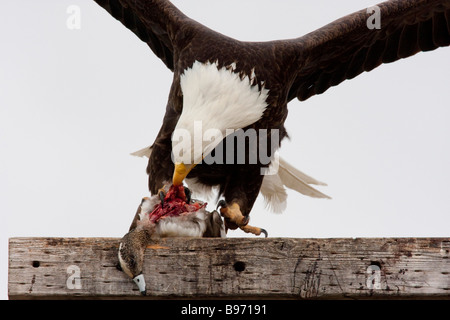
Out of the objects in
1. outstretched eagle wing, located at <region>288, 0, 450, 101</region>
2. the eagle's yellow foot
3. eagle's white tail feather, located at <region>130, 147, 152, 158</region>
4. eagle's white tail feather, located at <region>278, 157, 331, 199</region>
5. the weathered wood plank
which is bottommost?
the weathered wood plank

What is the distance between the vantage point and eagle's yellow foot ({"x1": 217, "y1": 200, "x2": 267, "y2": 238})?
3830mm

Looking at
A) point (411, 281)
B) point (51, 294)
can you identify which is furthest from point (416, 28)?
point (51, 294)

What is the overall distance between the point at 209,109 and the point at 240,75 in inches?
9.3

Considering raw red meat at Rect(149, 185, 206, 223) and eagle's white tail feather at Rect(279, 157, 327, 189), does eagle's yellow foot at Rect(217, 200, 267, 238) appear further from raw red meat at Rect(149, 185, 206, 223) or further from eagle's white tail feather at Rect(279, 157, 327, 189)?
eagle's white tail feather at Rect(279, 157, 327, 189)

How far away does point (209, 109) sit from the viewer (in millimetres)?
3551

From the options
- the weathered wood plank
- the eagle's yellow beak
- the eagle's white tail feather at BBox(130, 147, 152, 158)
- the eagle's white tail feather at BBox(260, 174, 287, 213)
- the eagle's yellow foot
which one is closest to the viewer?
the weathered wood plank

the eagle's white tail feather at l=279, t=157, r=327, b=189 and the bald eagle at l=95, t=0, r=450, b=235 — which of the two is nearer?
the bald eagle at l=95, t=0, r=450, b=235

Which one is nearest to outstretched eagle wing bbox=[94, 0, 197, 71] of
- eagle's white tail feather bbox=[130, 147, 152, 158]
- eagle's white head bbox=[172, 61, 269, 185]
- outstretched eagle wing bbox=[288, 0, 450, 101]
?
eagle's white head bbox=[172, 61, 269, 185]

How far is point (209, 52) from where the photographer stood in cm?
369

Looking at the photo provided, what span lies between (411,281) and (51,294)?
116 cm

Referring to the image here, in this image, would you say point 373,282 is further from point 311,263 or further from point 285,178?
point 285,178

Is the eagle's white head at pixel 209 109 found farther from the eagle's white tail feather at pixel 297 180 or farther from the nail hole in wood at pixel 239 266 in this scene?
the eagle's white tail feather at pixel 297 180

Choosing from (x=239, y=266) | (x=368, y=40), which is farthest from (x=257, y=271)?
(x=368, y=40)

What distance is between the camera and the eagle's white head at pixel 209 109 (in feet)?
11.3
